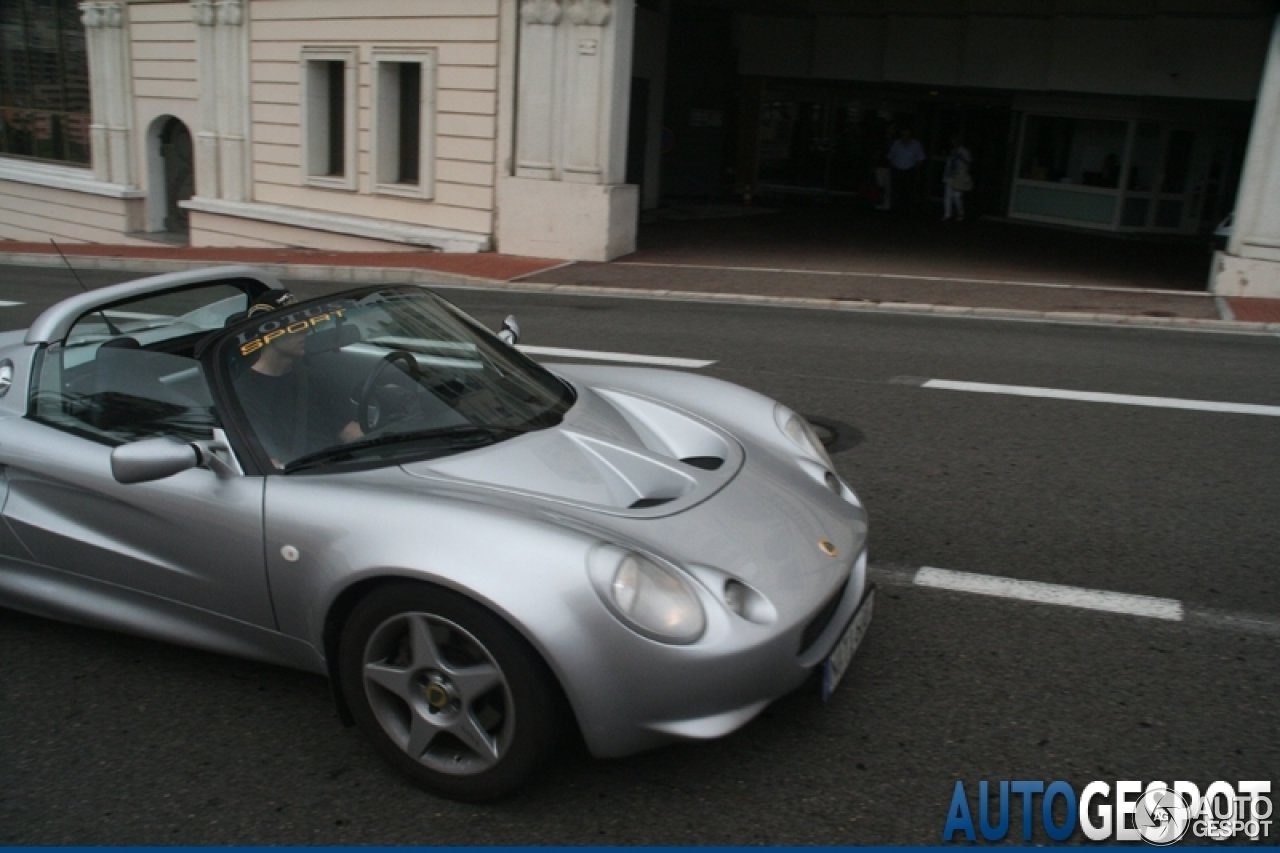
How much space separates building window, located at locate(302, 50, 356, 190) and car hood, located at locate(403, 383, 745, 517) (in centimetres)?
1613

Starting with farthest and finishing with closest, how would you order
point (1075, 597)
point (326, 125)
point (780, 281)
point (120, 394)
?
point (326, 125) → point (780, 281) → point (1075, 597) → point (120, 394)

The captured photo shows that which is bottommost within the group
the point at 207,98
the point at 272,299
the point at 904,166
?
the point at 272,299

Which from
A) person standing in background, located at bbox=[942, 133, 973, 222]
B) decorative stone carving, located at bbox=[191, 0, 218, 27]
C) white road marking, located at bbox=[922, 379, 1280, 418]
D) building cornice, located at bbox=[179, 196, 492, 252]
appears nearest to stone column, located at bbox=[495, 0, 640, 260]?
building cornice, located at bbox=[179, 196, 492, 252]

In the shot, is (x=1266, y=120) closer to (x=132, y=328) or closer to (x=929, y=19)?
(x=929, y=19)

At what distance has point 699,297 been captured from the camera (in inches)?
500

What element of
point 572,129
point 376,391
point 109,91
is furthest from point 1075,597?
point 109,91

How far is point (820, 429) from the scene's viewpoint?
21.6 feet

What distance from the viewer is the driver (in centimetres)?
339

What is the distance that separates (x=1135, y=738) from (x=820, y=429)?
137 inches

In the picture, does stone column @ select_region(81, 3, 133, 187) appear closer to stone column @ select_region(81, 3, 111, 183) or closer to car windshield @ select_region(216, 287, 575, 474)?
stone column @ select_region(81, 3, 111, 183)

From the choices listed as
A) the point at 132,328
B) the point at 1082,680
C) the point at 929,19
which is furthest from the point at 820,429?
the point at 929,19

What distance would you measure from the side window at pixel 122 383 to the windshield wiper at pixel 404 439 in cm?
38

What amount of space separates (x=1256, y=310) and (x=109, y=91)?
75.1ft

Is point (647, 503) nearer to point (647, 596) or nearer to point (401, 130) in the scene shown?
point (647, 596)
